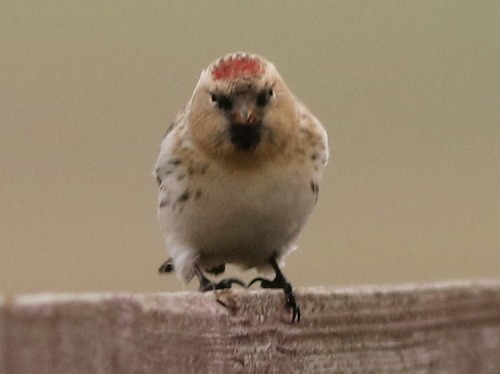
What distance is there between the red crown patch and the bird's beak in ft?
0.29

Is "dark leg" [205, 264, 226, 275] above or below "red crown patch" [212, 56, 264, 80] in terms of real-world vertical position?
below

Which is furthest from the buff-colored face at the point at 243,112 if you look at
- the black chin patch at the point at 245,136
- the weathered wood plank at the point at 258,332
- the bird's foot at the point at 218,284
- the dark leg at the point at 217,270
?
the weathered wood plank at the point at 258,332

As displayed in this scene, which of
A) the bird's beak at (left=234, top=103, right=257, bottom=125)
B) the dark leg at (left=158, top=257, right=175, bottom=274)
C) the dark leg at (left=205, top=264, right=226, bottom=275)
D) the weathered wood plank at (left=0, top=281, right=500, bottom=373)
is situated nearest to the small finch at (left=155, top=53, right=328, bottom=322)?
the bird's beak at (left=234, top=103, right=257, bottom=125)

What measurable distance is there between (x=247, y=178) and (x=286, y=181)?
119 millimetres

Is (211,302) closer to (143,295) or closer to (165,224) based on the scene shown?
(143,295)

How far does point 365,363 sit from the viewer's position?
2508mm

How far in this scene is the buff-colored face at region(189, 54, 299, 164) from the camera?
3.95 m

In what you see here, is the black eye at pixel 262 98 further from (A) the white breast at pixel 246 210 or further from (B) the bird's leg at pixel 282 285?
(B) the bird's leg at pixel 282 285

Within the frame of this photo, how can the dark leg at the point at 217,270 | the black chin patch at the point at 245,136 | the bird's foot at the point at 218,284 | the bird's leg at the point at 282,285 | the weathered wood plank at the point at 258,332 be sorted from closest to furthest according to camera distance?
the weathered wood plank at the point at 258,332 < the bird's leg at the point at 282,285 < the bird's foot at the point at 218,284 < the black chin patch at the point at 245,136 < the dark leg at the point at 217,270

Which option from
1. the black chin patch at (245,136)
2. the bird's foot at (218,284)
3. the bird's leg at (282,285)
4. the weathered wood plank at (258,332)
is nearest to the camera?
the weathered wood plank at (258,332)

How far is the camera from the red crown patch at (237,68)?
3963mm

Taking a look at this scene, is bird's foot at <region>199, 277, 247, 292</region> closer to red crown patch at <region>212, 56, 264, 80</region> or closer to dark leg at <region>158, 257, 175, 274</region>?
dark leg at <region>158, 257, 175, 274</region>

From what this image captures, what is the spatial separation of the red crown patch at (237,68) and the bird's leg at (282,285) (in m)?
0.58

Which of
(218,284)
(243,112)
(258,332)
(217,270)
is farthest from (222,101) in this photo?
(258,332)
